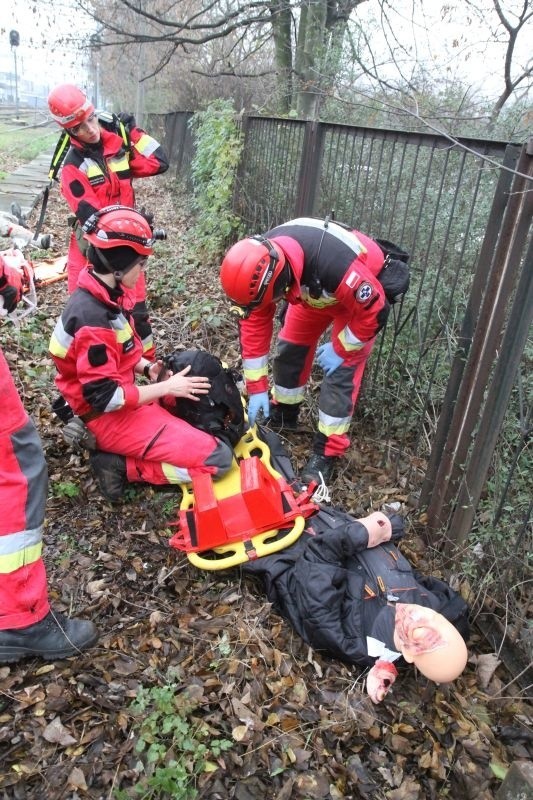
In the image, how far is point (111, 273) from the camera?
117 inches

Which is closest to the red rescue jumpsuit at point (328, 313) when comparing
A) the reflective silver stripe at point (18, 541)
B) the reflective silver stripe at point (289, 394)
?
the reflective silver stripe at point (289, 394)

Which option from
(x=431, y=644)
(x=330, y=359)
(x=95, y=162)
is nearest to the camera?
(x=431, y=644)

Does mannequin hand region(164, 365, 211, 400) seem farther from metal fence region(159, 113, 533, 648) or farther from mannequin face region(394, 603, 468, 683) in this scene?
mannequin face region(394, 603, 468, 683)

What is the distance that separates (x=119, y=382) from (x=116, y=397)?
0.29ft

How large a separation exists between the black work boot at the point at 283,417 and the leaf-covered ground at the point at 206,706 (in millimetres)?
1259

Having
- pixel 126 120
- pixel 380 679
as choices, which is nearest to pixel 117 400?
pixel 380 679

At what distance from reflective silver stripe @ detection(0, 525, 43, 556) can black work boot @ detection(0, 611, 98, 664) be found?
367 millimetres

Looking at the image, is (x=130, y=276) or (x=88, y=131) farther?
(x=88, y=131)

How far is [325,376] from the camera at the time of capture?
363cm

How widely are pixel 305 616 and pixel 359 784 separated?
2.27ft

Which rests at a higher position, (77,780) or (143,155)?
(143,155)

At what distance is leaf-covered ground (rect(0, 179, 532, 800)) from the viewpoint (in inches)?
82.4

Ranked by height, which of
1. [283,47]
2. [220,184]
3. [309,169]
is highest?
[283,47]

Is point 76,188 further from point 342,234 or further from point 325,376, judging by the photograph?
point 325,376
